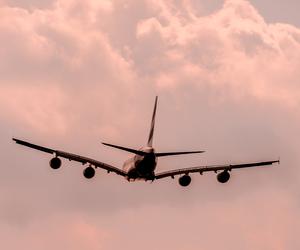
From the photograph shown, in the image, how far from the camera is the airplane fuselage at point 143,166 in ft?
371

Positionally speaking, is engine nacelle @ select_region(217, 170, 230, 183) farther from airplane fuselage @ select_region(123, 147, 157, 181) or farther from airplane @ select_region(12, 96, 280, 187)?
airplane fuselage @ select_region(123, 147, 157, 181)

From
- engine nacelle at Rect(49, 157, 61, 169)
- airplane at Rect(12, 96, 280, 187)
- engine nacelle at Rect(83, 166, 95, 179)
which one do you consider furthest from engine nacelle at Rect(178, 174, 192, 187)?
engine nacelle at Rect(49, 157, 61, 169)

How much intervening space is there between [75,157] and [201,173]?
1781cm

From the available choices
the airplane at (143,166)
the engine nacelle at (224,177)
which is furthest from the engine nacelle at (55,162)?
the engine nacelle at (224,177)

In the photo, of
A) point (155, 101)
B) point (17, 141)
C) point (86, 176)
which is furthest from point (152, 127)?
point (17, 141)

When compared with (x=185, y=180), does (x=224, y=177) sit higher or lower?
higher

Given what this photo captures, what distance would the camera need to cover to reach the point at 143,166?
374 feet

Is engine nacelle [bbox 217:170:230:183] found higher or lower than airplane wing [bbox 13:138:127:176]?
higher

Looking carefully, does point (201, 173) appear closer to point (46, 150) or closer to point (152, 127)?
point (152, 127)

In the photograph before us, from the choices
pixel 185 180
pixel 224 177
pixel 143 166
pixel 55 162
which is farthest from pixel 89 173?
pixel 224 177

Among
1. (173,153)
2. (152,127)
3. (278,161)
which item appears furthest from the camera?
(152,127)

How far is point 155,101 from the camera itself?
129 metres

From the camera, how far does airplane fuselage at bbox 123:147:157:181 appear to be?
113 meters

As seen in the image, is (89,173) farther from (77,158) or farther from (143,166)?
(143,166)
